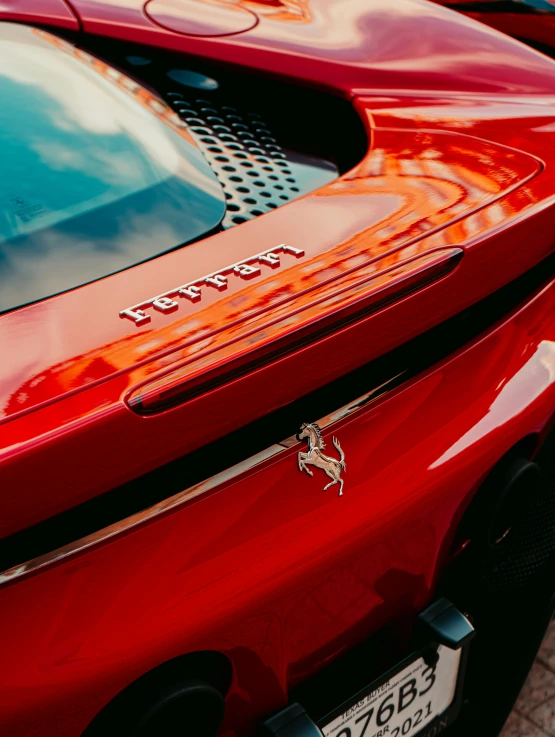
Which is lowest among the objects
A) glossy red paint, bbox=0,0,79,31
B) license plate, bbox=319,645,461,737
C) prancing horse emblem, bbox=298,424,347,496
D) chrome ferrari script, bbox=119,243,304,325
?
license plate, bbox=319,645,461,737

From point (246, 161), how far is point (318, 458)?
2.18 feet

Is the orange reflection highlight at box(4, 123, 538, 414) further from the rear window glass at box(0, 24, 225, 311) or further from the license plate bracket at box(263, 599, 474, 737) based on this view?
the license plate bracket at box(263, 599, 474, 737)

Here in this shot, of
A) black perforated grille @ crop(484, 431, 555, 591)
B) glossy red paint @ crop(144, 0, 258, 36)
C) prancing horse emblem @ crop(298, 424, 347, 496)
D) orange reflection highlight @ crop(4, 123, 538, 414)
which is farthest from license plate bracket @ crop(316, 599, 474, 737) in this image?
glossy red paint @ crop(144, 0, 258, 36)

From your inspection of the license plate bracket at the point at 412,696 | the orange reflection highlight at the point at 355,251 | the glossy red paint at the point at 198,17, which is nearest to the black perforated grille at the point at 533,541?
the license plate bracket at the point at 412,696

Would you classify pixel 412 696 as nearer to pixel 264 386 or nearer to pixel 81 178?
pixel 264 386

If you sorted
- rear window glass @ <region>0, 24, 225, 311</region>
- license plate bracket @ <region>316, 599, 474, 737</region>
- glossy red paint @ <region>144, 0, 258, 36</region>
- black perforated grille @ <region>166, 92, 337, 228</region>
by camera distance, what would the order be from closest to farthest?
rear window glass @ <region>0, 24, 225, 311</region>
license plate bracket @ <region>316, 599, 474, 737</region>
black perforated grille @ <region>166, 92, 337, 228</region>
glossy red paint @ <region>144, 0, 258, 36</region>

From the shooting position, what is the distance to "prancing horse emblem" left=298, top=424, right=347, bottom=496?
1118 millimetres

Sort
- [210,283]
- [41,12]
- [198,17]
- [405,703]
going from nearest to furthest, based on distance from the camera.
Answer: [210,283] → [405,703] → [41,12] → [198,17]

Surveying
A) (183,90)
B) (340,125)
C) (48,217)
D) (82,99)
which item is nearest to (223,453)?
(48,217)

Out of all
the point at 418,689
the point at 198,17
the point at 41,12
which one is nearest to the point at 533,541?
the point at 418,689

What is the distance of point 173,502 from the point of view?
1.02 m

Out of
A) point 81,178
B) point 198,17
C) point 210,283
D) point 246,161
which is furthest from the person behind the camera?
point 198,17

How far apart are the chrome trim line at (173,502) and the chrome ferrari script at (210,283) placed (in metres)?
0.21

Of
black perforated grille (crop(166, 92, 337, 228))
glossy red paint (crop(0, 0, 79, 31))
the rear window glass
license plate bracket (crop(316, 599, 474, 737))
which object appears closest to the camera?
the rear window glass
